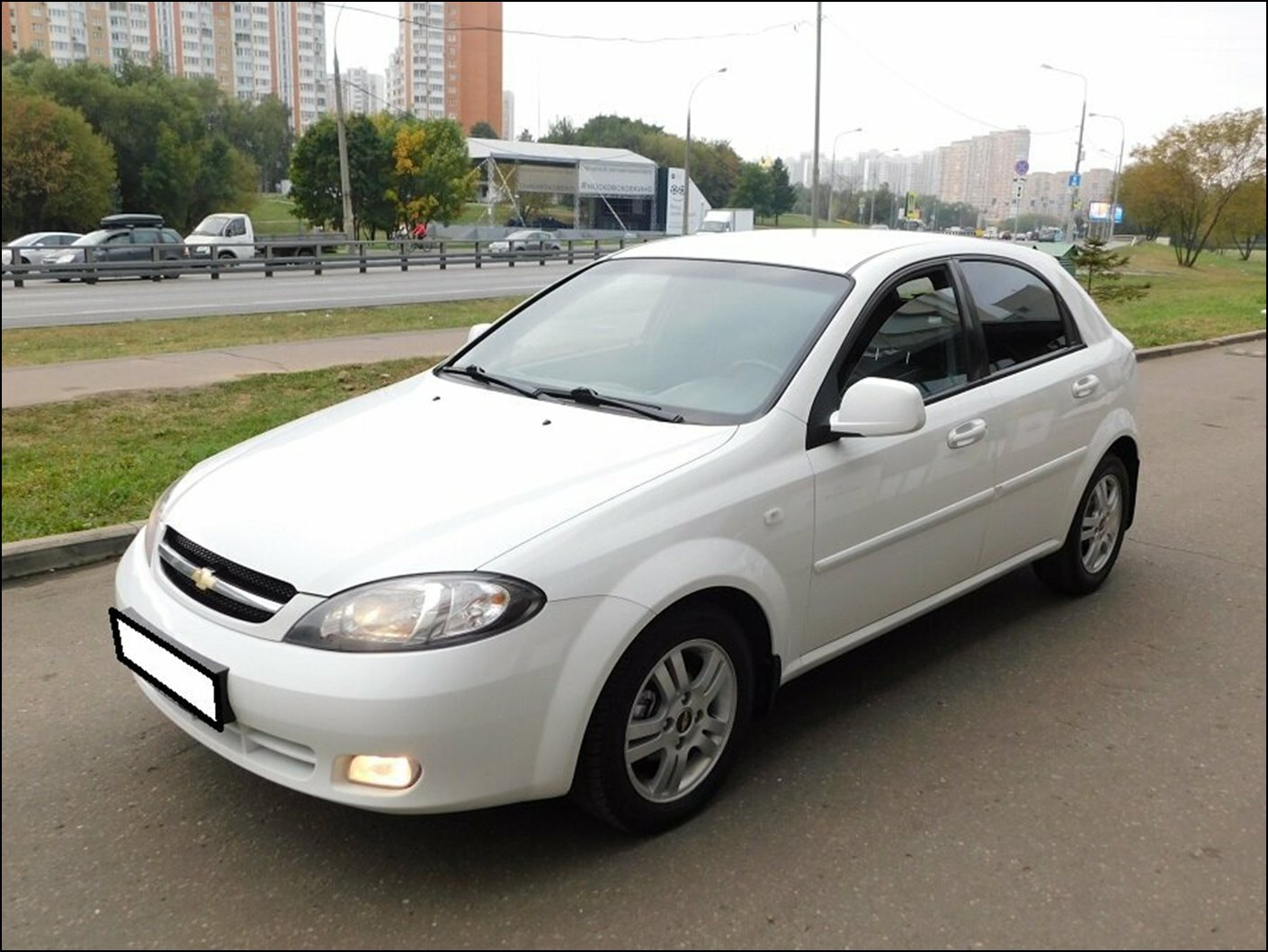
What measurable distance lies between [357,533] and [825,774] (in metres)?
1.51

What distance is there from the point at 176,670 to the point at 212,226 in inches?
581

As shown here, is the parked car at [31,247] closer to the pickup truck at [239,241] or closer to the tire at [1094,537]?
the pickup truck at [239,241]

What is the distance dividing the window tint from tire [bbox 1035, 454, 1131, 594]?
0.60m

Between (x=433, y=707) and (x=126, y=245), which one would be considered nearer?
(x=433, y=707)

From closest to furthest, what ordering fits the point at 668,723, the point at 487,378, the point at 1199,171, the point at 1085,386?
the point at 668,723, the point at 487,378, the point at 1085,386, the point at 1199,171

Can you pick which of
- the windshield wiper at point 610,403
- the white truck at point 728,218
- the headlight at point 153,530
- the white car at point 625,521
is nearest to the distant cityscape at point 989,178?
the white car at point 625,521

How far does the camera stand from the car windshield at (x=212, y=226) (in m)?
14.5

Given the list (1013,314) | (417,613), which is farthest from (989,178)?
(417,613)

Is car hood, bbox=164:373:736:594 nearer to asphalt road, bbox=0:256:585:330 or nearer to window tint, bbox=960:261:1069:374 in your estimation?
window tint, bbox=960:261:1069:374

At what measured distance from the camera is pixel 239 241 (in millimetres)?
18734

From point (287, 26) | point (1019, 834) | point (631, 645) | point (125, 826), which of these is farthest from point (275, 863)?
point (287, 26)

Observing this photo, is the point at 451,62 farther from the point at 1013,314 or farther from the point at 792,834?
the point at 792,834

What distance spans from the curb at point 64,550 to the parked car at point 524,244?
14.7 metres

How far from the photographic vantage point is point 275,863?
2555mm
